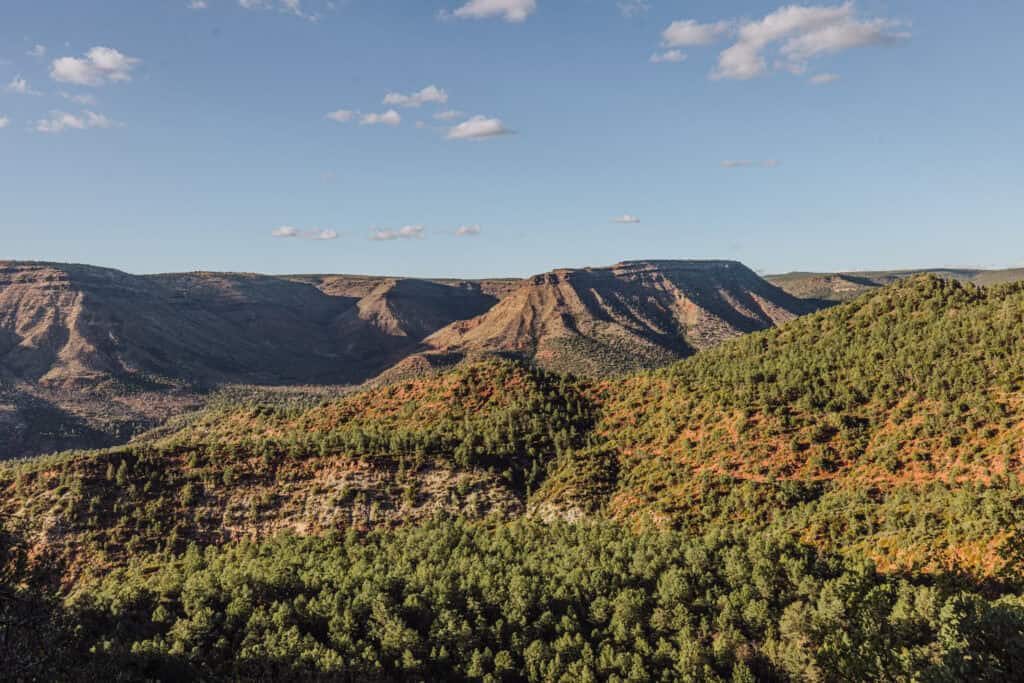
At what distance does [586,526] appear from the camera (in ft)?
298

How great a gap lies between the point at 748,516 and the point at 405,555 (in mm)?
49813

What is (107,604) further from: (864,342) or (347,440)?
(864,342)

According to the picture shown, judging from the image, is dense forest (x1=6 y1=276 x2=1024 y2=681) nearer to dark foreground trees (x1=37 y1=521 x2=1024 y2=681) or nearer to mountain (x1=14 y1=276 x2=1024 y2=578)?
dark foreground trees (x1=37 y1=521 x2=1024 y2=681)

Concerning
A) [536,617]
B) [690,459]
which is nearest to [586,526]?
[690,459]

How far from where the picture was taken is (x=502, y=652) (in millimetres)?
56969

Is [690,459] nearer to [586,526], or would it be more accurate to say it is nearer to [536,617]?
[586,526]

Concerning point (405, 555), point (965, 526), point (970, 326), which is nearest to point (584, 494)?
point (405, 555)

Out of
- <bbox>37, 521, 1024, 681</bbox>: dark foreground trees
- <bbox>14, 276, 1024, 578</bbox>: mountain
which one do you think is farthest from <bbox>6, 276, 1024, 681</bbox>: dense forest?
<bbox>14, 276, 1024, 578</bbox>: mountain


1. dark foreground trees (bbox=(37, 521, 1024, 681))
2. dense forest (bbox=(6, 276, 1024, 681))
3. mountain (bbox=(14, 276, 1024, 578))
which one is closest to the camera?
dark foreground trees (bbox=(37, 521, 1024, 681))

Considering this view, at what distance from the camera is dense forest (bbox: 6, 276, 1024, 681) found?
178 feet

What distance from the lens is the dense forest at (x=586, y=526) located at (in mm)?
54156

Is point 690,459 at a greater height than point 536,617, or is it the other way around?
point 690,459

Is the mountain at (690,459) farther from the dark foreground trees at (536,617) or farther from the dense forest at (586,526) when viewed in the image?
the dark foreground trees at (536,617)

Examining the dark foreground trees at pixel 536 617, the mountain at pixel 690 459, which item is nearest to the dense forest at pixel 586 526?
the dark foreground trees at pixel 536 617
